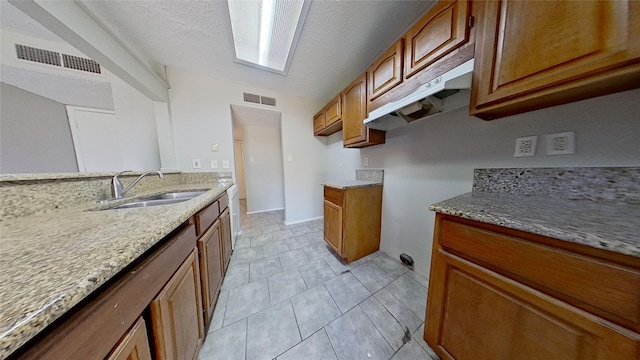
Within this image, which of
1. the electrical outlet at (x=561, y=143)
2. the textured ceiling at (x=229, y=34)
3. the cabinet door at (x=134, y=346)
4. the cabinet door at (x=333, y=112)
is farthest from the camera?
the cabinet door at (x=333, y=112)

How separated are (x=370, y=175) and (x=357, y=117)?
65 cm

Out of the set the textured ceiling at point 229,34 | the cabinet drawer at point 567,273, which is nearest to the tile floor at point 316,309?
the cabinet drawer at point 567,273

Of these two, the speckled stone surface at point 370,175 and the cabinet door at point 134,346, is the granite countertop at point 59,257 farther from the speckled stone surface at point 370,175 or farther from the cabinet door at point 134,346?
the speckled stone surface at point 370,175

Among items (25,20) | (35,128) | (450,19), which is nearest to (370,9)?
(450,19)

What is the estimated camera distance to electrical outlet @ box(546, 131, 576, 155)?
2.61 ft

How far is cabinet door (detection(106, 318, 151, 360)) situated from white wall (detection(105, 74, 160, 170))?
85.3 inches

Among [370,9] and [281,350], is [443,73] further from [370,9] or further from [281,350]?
[281,350]

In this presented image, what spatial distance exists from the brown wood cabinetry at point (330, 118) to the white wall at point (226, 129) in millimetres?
195

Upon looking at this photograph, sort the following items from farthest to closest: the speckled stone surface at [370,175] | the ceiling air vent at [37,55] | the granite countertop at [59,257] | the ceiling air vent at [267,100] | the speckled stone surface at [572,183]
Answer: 1. the ceiling air vent at [267,100]
2. the speckled stone surface at [370,175]
3. the ceiling air vent at [37,55]
4. the speckled stone surface at [572,183]
5. the granite countertop at [59,257]

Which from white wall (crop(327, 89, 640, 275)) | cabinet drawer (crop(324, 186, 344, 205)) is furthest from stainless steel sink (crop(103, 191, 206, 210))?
white wall (crop(327, 89, 640, 275))

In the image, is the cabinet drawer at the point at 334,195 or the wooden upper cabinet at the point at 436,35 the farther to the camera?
the cabinet drawer at the point at 334,195

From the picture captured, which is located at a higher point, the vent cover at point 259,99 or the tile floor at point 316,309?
the vent cover at point 259,99

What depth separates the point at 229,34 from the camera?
1.44 m

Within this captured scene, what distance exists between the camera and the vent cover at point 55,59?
1.41 metres
